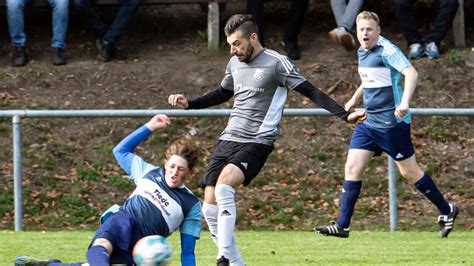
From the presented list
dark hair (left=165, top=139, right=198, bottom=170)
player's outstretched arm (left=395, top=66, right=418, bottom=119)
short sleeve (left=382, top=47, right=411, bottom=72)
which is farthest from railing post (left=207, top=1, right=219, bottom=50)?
dark hair (left=165, top=139, right=198, bottom=170)

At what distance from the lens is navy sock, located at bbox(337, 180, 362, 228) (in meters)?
11.6

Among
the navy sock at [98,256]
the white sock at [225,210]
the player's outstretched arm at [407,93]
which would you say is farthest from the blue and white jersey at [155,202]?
the player's outstretched arm at [407,93]

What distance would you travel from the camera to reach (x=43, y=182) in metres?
15.0

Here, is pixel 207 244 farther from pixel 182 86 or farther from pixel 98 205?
pixel 182 86

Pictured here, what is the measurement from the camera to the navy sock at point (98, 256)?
8.14 m

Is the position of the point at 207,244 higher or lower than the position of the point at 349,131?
higher

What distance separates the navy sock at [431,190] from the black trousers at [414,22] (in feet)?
16.6

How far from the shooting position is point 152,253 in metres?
7.52

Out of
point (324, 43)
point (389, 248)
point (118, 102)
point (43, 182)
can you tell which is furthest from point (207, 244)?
point (324, 43)

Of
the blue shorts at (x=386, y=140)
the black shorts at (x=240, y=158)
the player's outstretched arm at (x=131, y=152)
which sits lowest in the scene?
the blue shorts at (x=386, y=140)

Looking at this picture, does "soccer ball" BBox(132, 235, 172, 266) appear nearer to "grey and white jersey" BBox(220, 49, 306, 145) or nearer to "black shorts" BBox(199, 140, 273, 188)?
"black shorts" BBox(199, 140, 273, 188)

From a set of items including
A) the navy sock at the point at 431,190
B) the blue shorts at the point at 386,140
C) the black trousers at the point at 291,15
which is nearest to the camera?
the blue shorts at the point at 386,140

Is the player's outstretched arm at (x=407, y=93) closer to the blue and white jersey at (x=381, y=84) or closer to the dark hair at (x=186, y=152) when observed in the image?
the blue and white jersey at (x=381, y=84)

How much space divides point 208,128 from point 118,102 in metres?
1.30
